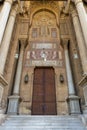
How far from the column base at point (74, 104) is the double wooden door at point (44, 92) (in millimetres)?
945

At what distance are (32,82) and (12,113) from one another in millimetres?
2099

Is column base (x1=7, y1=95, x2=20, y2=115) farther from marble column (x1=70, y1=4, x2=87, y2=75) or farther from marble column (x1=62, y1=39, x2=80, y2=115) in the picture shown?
marble column (x1=70, y1=4, x2=87, y2=75)

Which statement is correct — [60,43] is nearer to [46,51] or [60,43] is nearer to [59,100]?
[46,51]

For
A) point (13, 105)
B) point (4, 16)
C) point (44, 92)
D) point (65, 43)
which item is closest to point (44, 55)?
point (44, 92)

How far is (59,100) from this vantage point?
742 cm

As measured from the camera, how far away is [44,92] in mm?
7809

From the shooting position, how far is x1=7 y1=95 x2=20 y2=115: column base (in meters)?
6.53

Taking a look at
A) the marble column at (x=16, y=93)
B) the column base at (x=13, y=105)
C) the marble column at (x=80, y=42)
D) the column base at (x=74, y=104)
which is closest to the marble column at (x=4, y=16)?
the marble column at (x=16, y=93)

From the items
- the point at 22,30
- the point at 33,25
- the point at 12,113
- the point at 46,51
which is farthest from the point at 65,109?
the point at 33,25

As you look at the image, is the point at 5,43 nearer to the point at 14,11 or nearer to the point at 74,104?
the point at 14,11

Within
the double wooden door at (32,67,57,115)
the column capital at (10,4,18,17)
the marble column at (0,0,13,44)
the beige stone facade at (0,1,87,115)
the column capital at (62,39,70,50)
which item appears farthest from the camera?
the column capital at (62,39,70,50)

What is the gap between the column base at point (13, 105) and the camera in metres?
6.53

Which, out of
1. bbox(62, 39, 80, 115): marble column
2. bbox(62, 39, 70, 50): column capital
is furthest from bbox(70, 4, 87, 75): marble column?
bbox(62, 39, 80, 115): marble column

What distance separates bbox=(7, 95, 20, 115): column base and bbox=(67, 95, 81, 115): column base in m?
2.56
